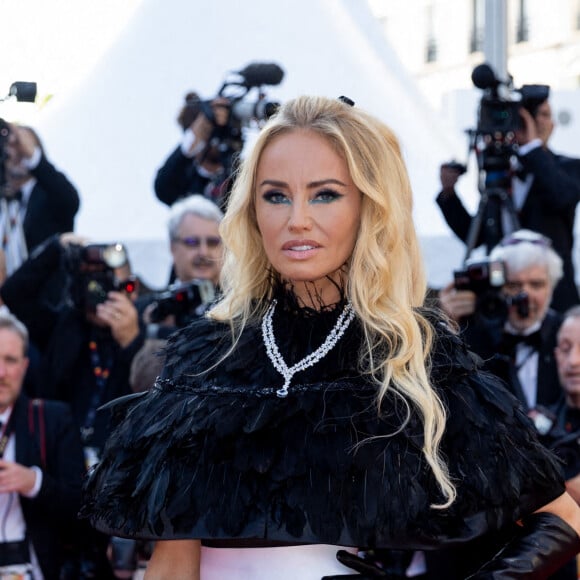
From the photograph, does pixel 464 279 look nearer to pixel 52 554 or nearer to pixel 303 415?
pixel 52 554

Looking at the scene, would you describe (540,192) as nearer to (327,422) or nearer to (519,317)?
(519,317)

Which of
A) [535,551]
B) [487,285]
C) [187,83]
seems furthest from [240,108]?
[535,551]

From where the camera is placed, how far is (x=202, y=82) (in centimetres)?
849

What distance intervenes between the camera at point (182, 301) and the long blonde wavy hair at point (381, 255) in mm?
2028

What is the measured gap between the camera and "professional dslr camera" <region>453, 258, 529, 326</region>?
4.92m

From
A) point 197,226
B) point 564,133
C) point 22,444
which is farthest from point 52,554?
point 564,133

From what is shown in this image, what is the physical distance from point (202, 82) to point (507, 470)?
6280 mm

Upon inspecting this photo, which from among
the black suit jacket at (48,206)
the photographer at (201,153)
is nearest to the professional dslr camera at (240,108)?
the photographer at (201,153)

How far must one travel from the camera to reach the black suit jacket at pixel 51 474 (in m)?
4.37

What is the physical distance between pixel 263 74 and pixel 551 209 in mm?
1430

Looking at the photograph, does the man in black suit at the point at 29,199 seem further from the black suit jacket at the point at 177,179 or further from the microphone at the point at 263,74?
the microphone at the point at 263,74

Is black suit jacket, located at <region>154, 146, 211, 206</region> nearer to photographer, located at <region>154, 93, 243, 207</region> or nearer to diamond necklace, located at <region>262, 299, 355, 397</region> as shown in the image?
photographer, located at <region>154, 93, 243, 207</region>

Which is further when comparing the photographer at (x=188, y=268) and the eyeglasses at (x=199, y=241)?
the eyeglasses at (x=199, y=241)

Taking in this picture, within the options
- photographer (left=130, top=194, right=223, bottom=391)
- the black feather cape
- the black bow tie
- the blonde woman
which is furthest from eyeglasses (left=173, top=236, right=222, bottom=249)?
the black feather cape
